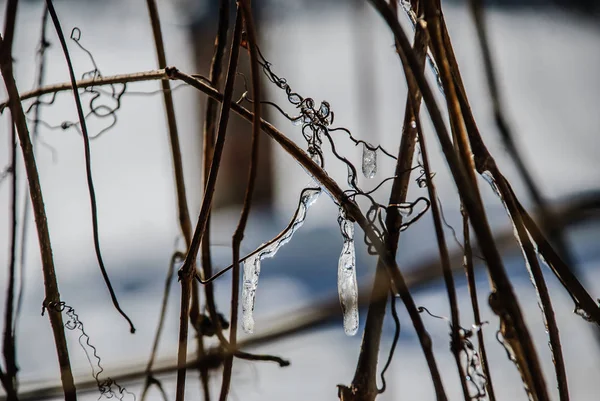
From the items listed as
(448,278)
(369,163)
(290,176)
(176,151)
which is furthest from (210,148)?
(290,176)

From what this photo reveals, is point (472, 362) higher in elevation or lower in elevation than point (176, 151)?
lower

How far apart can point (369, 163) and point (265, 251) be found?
0.30 feet

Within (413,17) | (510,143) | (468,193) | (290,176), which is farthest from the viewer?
(290,176)

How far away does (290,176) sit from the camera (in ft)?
3.39

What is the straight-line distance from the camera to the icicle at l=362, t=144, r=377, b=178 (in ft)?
1.43

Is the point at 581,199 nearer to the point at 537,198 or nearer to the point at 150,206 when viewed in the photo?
the point at 537,198

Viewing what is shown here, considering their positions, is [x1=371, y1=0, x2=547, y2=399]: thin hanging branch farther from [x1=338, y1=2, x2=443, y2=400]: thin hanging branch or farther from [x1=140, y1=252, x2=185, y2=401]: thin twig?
[x1=140, y1=252, x2=185, y2=401]: thin twig

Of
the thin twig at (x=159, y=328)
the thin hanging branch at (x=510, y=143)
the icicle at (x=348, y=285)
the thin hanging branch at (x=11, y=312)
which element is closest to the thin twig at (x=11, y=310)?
the thin hanging branch at (x=11, y=312)

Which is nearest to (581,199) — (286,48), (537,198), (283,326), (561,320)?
(561,320)

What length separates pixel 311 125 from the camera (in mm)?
423

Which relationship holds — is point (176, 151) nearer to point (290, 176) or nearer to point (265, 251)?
point (265, 251)

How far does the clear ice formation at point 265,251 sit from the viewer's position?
1.35 ft

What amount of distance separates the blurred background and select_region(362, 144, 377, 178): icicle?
0.03 m

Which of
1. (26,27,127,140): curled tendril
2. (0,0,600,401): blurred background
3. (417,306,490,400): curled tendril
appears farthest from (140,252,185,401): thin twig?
(417,306,490,400): curled tendril
